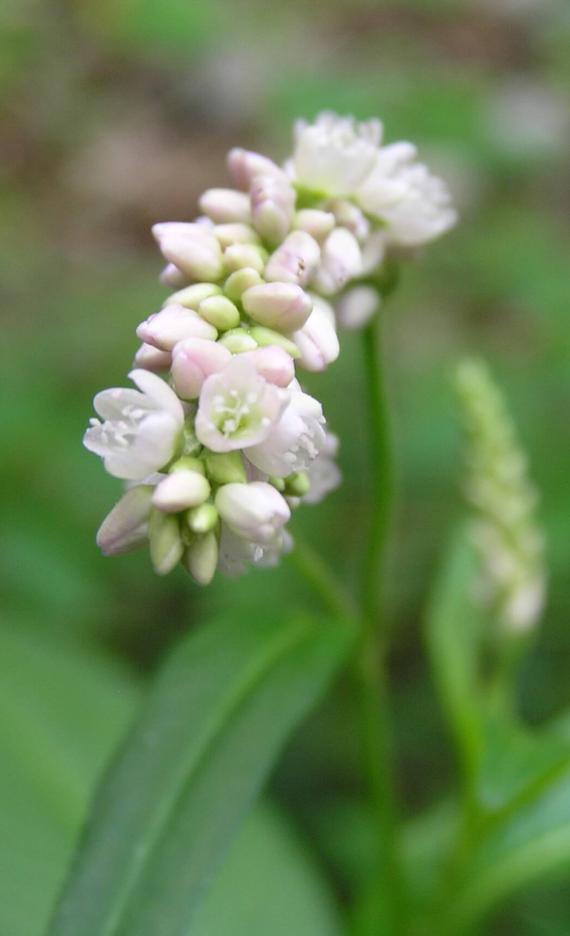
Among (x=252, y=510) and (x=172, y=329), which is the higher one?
(x=172, y=329)

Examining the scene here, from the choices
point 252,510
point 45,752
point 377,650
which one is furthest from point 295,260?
point 45,752

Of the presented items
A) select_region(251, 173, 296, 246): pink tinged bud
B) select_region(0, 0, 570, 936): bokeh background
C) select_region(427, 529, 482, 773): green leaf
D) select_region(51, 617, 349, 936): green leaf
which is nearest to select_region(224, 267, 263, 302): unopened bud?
select_region(251, 173, 296, 246): pink tinged bud

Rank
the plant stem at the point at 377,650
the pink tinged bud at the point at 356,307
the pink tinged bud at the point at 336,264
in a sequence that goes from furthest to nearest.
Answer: the plant stem at the point at 377,650
the pink tinged bud at the point at 356,307
the pink tinged bud at the point at 336,264

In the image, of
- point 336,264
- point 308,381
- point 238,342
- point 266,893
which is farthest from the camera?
point 308,381

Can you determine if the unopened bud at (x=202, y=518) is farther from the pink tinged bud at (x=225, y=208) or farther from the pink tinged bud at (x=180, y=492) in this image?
the pink tinged bud at (x=225, y=208)

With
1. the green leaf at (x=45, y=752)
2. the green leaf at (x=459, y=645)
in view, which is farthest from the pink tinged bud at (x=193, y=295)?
the green leaf at (x=45, y=752)

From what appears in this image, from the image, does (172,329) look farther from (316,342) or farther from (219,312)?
(316,342)

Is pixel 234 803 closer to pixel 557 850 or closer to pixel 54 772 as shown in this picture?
pixel 557 850

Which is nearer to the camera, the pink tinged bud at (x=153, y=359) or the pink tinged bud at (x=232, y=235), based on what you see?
the pink tinged bud at (x=153, y=359)
